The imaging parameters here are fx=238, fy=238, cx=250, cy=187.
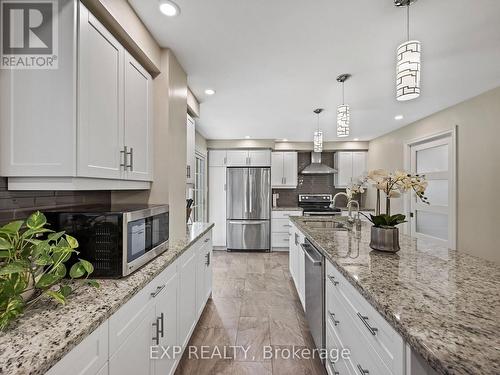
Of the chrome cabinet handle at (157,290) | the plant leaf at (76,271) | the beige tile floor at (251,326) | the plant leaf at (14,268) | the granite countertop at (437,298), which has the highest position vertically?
the plant leaf at (14,268)

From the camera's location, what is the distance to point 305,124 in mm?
4137

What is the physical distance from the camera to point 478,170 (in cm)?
283

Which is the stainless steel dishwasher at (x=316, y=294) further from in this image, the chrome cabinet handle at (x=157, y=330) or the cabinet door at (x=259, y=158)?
the cabinet door at (x=259, y=158)

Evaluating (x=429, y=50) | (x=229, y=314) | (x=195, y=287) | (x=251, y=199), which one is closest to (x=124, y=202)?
(x=195, y=287)

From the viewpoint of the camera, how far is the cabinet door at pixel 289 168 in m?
5.59

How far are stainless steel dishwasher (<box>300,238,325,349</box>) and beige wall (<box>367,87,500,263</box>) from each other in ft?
7.26

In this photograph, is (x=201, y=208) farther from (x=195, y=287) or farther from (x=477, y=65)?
(x=477, y=65)

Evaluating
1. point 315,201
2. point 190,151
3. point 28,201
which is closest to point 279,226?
point 315,201

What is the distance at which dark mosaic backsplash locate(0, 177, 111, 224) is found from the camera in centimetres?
113

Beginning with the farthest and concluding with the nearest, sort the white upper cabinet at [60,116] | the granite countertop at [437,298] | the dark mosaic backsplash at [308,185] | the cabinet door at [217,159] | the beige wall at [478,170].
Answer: the dark mosaic backsplash at [308,185], the cabinet door at [217,159], the beige wall at [478,170], the white upper cabinet at [60,116], the granite countertop at [437,298]

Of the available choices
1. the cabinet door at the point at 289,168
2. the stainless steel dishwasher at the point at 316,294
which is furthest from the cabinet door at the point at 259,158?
the stainless steel dishwasher at the point at 316,294

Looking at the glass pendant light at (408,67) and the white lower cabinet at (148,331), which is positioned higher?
the glass pendant light at (408,67)

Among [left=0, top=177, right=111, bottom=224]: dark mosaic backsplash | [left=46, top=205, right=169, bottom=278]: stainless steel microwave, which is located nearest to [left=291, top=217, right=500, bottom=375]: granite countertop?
[left=46, top=205, right=169, bottom=278]: stainless steel microwave

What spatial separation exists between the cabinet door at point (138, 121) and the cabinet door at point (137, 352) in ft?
2.88
